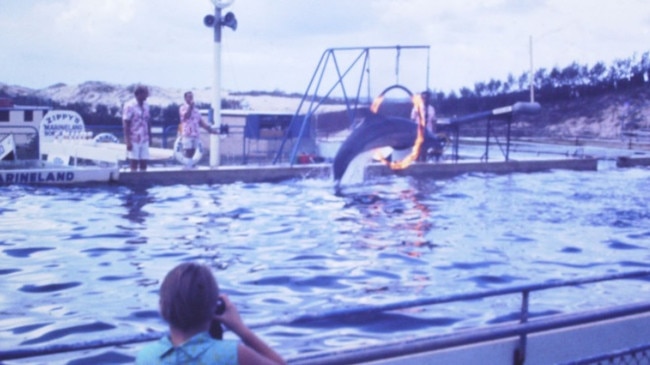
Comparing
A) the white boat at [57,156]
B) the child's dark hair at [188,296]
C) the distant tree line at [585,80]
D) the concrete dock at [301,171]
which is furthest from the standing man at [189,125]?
the distant tree line at [585,80]

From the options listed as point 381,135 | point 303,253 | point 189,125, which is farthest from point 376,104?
point 303,253

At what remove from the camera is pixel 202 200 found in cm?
1517

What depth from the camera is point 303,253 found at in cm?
1040

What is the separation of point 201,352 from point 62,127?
20.8 metres

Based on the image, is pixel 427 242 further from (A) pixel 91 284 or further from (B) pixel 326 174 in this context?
(B) pixel 326 174

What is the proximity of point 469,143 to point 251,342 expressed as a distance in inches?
1582

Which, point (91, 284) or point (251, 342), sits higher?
point (251, 342)

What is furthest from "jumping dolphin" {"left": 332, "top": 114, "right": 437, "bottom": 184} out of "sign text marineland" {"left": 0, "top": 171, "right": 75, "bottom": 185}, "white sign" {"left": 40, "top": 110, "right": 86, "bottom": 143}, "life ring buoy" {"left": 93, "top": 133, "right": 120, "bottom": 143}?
"life ring buoy" {"left": 93, "top": 133, "right": 120, "bottom": 143}

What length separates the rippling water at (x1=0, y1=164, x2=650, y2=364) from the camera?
7305mm

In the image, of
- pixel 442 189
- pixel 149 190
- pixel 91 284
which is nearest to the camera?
pixel 91 284

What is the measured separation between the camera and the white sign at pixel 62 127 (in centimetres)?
2239

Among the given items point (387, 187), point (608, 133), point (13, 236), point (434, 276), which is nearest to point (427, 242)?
point (434, 276)

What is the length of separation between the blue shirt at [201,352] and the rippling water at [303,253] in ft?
2.72

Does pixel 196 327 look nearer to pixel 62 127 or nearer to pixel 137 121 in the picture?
pixel 137 121
